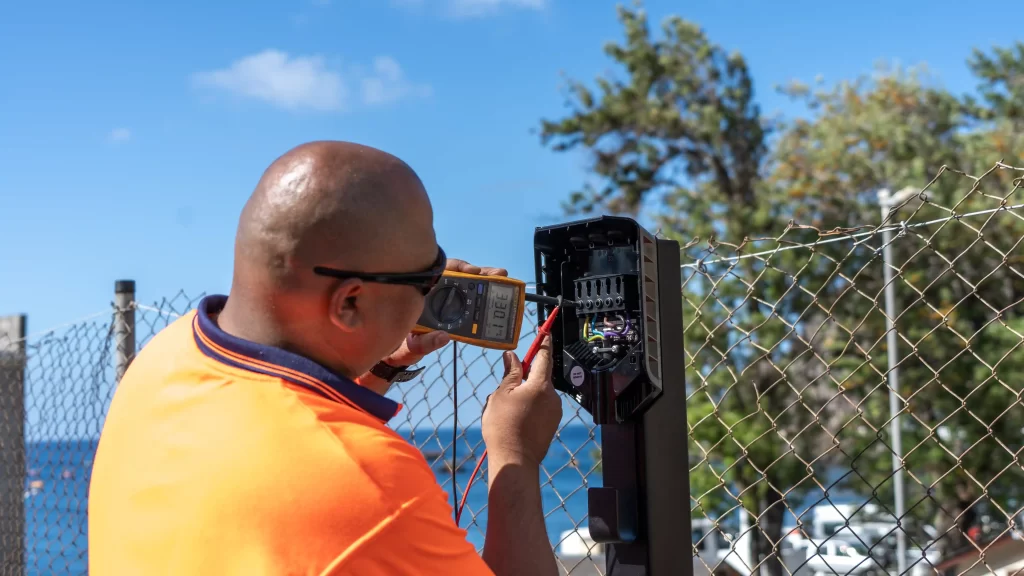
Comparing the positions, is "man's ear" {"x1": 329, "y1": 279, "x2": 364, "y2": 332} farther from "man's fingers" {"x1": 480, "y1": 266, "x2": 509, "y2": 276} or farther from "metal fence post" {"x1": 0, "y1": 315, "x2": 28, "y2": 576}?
"metal fence post" {"x1": 0, "y1": 315, "x2": 28, "y2": 576}

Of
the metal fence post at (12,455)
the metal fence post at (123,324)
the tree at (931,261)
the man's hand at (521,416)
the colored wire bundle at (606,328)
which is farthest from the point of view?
the tree at (931,261)

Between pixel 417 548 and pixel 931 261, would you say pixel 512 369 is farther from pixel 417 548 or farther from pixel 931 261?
pixel 931 261

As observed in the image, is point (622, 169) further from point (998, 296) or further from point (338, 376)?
point (338, 376)

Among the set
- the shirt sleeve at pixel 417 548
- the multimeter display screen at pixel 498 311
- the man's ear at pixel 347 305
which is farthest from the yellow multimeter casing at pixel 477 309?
the shirt sleeve at pixel 417 548

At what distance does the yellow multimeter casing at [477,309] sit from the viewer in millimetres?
1939

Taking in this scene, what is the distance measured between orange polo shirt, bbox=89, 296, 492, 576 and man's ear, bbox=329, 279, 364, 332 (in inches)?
3.0

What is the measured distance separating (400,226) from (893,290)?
41.8ft

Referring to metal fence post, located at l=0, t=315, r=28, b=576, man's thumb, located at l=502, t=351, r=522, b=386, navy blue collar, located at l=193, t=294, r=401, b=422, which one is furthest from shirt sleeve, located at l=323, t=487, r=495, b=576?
metal fence post, located at l=0, t=315, r=28, b=576

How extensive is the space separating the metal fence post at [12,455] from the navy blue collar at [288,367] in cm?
359

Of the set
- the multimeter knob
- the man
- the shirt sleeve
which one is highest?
the multimeter knob

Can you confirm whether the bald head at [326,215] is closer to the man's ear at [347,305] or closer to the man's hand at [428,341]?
the man's ear at [347,305]

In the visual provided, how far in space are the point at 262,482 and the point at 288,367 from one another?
8.5 inches

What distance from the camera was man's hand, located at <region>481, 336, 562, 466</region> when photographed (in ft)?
5.46

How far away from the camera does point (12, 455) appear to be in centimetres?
458
